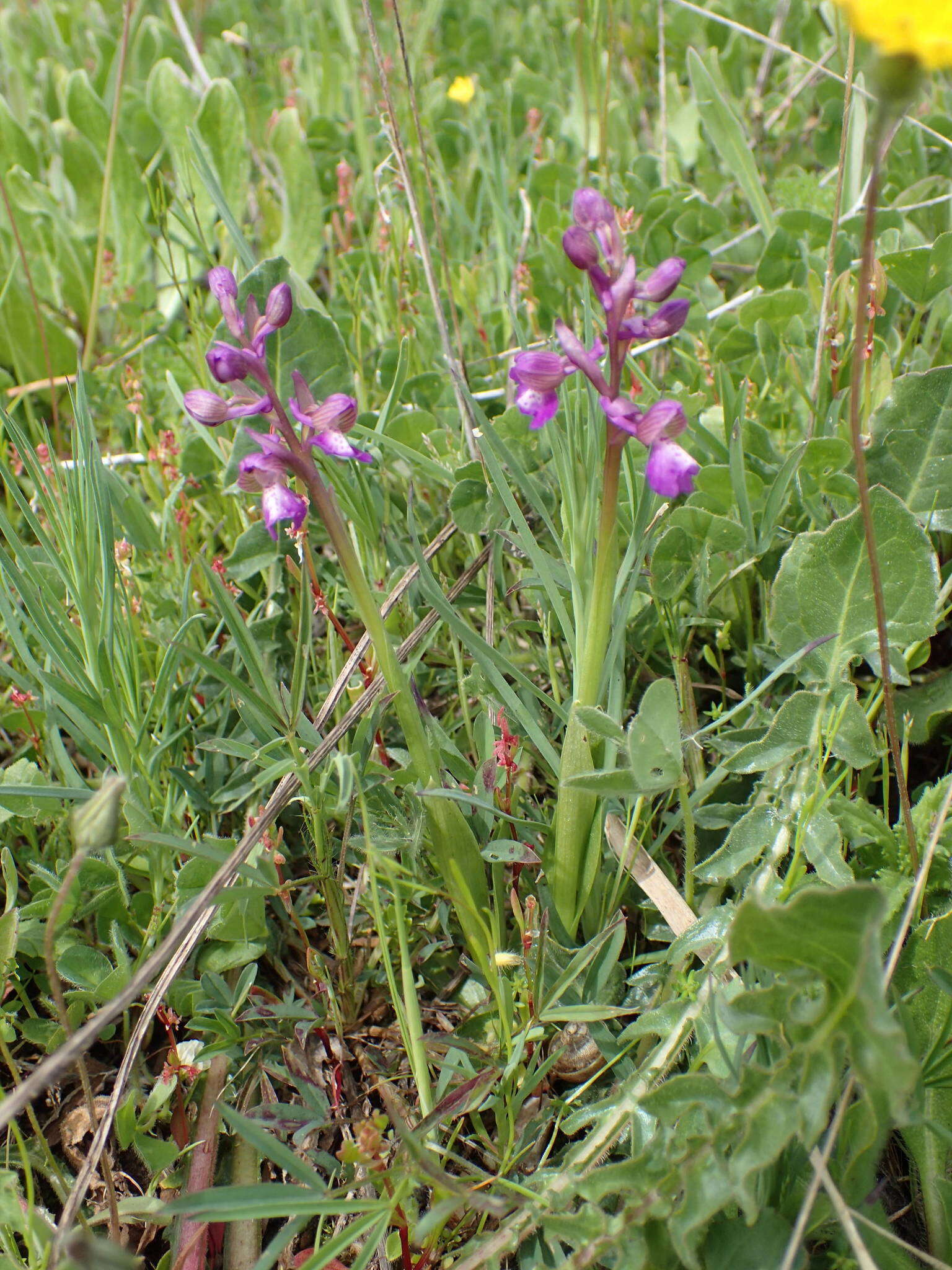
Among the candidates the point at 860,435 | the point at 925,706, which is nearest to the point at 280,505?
the point at 860,435

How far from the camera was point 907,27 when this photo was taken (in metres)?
0.70

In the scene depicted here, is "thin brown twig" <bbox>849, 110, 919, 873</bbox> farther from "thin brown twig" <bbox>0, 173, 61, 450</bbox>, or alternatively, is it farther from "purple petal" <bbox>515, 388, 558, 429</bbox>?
"thin brown twig" <bbox>0, 173, 61, 450</bbox>

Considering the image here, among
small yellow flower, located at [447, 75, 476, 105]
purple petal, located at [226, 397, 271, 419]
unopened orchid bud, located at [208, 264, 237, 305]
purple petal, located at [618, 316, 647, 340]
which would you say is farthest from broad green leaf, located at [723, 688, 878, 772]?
small yellow flower, located at [447, 75, 476, 105]

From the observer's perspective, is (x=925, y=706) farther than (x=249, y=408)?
Yes

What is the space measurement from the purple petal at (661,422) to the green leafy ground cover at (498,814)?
23 centimetres

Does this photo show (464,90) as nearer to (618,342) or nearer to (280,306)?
(280,306)

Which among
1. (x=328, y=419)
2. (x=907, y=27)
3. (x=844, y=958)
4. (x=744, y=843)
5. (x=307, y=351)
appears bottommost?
(x=744, y=843)

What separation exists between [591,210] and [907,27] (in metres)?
0.51

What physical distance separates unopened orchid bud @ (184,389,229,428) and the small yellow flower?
251 cm

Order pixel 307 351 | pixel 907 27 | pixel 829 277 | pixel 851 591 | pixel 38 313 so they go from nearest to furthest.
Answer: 1. pixel 907 27
2. pixel 851 591
3. pixel 829 277
4. pixel 307 351
5. pixel 38 313

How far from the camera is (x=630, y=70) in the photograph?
143 inches

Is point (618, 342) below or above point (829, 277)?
above

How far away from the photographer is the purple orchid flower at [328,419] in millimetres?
1237

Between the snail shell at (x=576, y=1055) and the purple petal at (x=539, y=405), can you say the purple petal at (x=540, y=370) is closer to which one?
the purple petal at (x=539, y=405)
